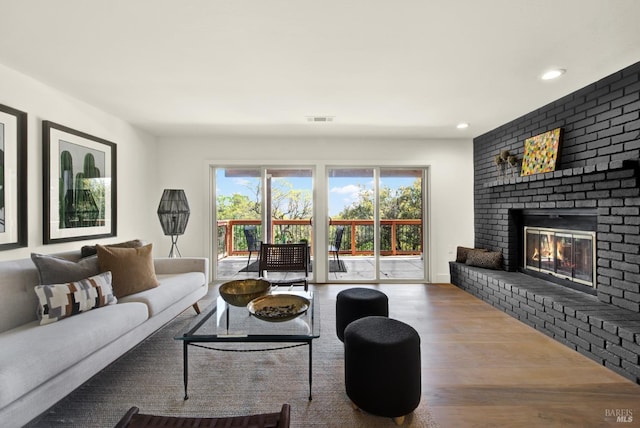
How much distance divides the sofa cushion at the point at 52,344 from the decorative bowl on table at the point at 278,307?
852 mm

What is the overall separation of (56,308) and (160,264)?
51.3 inches

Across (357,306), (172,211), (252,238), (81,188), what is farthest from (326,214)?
(81,188)

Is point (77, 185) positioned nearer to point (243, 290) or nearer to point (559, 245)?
point (243, 290)

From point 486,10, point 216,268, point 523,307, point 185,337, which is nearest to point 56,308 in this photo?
point 185,337

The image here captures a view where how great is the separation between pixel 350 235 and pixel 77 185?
3383 millimetres

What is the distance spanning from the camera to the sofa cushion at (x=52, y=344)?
127 centimetres

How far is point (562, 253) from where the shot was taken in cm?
306

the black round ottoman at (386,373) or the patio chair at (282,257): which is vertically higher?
the patio chair at (282,257)

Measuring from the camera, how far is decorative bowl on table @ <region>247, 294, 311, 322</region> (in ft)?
6.17

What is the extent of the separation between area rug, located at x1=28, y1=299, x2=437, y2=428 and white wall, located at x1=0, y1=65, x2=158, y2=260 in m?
1.36

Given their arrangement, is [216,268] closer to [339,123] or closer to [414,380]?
[339,123]

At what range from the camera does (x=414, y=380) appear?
154 cm

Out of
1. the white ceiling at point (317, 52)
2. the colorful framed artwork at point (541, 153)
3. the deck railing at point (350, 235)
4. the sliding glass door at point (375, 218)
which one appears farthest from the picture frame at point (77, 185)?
the colorful framed artwork at point (541, 153)

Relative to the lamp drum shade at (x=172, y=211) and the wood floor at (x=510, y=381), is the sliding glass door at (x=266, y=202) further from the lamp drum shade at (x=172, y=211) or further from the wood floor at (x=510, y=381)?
the wood floor at (x=510, y=381)
